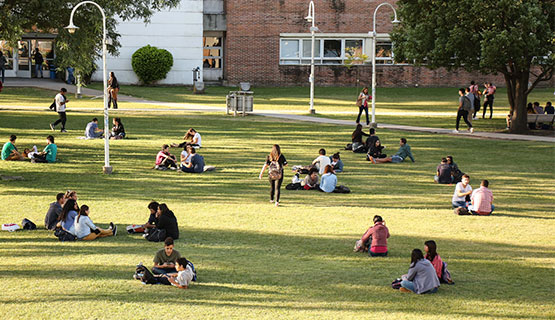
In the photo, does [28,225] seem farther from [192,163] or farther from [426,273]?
[426,273]

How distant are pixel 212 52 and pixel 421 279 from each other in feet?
156

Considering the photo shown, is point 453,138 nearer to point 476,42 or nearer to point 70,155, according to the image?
point 476,42

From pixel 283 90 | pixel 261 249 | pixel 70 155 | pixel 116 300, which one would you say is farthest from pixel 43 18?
pixel 283 90

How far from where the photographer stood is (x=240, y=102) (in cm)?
3803

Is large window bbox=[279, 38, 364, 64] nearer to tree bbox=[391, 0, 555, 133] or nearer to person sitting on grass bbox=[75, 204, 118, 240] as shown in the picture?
tree bbox=[391, 0, 555, 133]

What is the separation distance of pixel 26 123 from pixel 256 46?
84.3 ft

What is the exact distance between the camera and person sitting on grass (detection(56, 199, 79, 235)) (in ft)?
48.9

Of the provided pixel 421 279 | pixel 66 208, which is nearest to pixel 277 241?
pixel 421 279

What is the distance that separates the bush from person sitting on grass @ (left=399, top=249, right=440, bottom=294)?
144 ft

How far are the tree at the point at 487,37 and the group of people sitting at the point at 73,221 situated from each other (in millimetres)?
19822

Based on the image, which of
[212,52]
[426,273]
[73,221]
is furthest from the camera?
[212,52]

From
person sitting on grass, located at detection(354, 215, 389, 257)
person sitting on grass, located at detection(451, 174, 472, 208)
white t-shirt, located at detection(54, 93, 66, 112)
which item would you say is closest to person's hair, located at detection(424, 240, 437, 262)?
person sitting on grass, located at detection(354, 215, 389, 257)

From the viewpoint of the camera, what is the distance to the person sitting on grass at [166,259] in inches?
482

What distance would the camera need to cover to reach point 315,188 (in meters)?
21.0
